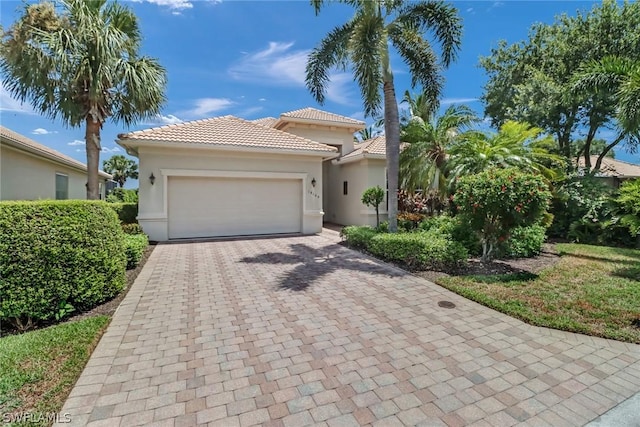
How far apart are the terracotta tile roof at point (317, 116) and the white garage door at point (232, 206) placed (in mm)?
5759

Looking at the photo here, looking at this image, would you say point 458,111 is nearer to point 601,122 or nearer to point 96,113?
point 601,122

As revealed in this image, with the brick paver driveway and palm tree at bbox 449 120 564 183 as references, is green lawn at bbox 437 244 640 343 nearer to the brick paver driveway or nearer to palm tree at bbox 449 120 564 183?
the brick paver driveway

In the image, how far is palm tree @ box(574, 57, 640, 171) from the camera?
8328 mm

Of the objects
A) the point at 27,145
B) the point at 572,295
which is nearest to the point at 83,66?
the point at 27,145

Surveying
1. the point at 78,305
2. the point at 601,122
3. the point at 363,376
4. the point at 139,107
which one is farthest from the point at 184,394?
the point at 601,122

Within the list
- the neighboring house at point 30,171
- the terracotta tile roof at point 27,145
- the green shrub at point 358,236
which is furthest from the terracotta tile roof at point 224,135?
the green shrub at point 358,236

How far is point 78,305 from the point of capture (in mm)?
4801

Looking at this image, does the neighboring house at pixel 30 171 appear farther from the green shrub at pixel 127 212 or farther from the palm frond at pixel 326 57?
the palm frond at pixel 326 57

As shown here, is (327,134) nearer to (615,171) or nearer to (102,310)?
(102,310)

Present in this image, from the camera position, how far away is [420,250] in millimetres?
7559

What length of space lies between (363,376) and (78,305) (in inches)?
186

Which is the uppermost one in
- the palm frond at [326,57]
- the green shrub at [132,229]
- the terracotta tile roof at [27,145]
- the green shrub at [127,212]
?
the palm frond at [326,57]

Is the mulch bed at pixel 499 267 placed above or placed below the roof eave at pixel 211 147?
below

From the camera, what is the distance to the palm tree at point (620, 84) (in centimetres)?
833
